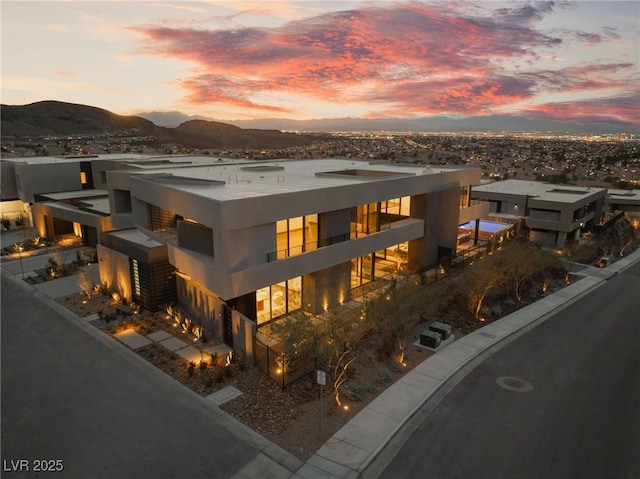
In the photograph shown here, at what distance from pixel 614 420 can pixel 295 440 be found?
11.7 metres

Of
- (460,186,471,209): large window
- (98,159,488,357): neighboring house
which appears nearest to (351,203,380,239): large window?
(98,159,488,357): neighboring house

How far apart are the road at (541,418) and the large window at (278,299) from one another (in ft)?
30.8

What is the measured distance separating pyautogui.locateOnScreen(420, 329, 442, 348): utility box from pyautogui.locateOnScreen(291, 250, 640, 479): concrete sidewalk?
0.47 metres

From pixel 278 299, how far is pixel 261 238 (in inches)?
156

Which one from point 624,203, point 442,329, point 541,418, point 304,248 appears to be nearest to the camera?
point 541,418

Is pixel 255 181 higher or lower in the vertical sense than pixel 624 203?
higher

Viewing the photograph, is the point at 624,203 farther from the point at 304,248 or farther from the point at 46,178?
the point at 46,178

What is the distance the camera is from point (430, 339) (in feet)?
68.1

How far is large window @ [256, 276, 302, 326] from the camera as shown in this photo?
21.4m

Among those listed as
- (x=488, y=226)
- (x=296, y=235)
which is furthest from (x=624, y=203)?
(x=296, y=235)

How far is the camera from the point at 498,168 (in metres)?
116

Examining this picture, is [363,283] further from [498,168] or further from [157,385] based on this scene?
[498,168]

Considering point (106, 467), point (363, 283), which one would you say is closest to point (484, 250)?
point (363, 283)

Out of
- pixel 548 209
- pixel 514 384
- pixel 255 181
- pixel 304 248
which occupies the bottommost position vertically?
pixel 514 384
